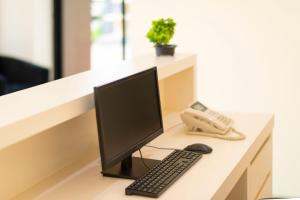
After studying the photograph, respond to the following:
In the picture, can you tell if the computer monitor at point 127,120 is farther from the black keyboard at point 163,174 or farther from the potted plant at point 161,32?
the potted plant at point 161,32

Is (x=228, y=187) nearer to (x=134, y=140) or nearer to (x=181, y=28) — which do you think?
(x=134, y=140)

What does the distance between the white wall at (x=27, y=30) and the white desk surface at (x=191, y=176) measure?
136 inches

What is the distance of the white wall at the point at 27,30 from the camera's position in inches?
234

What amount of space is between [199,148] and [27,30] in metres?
3.93

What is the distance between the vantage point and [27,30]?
6.04 metres

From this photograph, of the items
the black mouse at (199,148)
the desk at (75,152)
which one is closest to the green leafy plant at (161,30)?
the desk at (75,152)

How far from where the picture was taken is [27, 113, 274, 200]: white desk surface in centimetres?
204

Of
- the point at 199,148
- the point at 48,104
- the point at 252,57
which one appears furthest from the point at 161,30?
the point at 252,57

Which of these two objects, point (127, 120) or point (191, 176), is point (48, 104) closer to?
point (127, 120)

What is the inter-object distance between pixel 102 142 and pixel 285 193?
282 centimetres

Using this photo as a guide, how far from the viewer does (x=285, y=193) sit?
177 inches

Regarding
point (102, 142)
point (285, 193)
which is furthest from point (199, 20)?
point (102, 142)

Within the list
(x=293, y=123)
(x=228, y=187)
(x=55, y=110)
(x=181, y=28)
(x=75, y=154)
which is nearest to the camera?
(x=55, y=110)

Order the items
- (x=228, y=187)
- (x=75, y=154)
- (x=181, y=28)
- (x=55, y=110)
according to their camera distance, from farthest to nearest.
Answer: (x=181, y=28) → (x=75, y=154) → (x=228, y=187) → (x=55, y=110)
